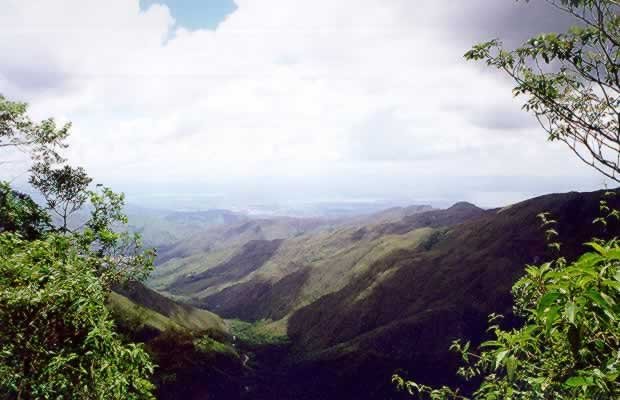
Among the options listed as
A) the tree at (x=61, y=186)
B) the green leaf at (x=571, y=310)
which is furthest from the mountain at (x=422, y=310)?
the green leaf at (x=571, y=310)

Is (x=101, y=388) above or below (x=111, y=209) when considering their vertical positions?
below

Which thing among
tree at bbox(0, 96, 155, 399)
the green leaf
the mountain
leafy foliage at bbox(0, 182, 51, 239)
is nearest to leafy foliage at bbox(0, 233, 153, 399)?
tree at bbox(0, 96, 155, 399)

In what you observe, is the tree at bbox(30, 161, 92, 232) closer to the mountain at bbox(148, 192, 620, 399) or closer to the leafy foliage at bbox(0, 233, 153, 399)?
the leafy foliage at bbox(0, 233, 153, 399)

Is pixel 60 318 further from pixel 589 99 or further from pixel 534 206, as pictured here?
pixel 534 206

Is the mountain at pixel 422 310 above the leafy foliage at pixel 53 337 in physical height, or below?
below

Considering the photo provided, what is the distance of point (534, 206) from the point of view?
179 metres

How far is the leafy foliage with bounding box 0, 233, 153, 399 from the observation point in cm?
889

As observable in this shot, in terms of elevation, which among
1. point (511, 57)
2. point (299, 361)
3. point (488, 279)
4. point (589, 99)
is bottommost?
point (299, 361)

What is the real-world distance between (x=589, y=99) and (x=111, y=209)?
90.8 ft

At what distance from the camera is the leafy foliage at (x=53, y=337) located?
8891mm

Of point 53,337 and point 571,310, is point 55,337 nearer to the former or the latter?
point 53,337

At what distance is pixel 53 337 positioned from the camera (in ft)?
31.2

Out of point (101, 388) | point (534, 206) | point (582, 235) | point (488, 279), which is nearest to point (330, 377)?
point (488, 279)

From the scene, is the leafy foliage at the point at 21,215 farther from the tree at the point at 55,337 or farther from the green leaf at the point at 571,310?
the green leaf at the point at 571,310
